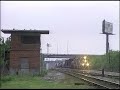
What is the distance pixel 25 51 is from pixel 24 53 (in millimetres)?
330

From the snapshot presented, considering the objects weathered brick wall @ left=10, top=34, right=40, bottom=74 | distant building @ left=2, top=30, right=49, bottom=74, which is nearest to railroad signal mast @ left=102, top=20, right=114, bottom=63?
distant building @ left=2, top=30, right=49, bottom=74

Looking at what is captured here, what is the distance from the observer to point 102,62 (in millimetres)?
97938

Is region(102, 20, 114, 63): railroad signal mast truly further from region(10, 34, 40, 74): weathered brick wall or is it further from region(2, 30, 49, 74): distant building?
region(10, 34, 40, 74): weathered brick wall

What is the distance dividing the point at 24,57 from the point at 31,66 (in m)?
1.66

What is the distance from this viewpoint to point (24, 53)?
5559cm

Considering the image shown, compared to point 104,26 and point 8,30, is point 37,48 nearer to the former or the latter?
point 8,30

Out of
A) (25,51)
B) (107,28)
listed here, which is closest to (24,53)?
(25,51)

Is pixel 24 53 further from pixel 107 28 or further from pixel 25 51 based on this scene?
pixel 107 28

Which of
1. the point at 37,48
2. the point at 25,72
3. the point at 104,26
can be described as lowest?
the point at 25,72

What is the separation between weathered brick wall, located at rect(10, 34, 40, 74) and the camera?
5488cm

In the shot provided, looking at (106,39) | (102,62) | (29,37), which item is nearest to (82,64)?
(102,62)

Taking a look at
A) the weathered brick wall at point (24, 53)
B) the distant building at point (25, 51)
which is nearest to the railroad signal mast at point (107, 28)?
the distant building at point (25, 51)

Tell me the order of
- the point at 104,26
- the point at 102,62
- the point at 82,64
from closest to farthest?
the point at 82,64 < the point at 102,62 < the point at 104,26

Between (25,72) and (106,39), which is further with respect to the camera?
(106,39)
